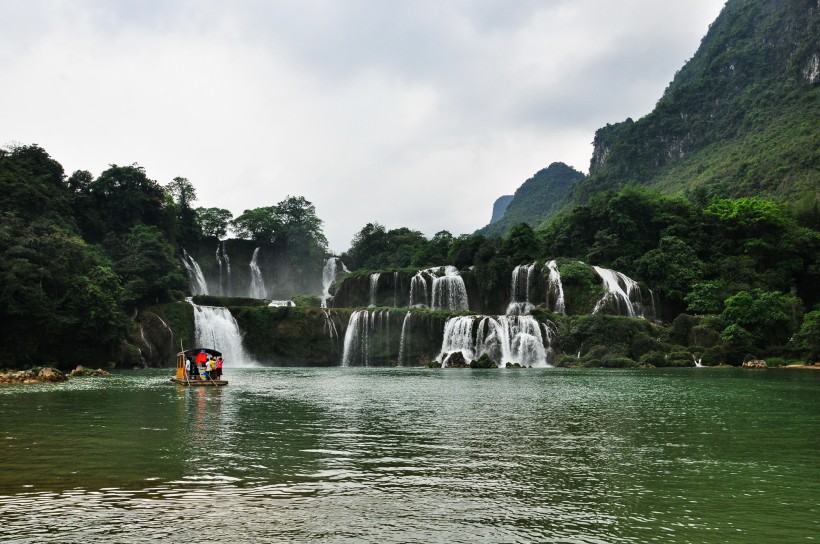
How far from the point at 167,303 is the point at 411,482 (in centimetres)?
4704

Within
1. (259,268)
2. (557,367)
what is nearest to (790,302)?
(557,367)

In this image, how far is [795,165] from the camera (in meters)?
71.3

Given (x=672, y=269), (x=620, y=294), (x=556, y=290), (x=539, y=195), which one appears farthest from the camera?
(x=539, y=195)

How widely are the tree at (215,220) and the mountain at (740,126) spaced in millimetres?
58515

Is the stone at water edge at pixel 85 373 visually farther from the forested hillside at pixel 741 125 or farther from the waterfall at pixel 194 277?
the forested hillside at pixel 741 125

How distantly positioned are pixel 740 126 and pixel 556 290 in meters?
60.2

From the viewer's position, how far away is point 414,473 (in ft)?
30.2

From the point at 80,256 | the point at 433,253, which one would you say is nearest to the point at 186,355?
the point at 80,256

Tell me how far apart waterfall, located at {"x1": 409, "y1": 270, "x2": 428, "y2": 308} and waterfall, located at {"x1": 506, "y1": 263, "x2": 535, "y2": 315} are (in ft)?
25.4

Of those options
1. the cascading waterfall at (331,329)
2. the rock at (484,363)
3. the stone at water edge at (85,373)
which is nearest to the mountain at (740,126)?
the rock at (484,363)

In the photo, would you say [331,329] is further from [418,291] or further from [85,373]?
[85,373]

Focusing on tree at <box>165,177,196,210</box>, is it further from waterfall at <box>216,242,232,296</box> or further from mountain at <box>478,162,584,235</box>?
mountain at <box>478,162,584,235</box>

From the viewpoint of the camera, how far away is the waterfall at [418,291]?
2306 inches

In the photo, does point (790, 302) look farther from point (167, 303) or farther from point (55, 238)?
point (55, 238)
